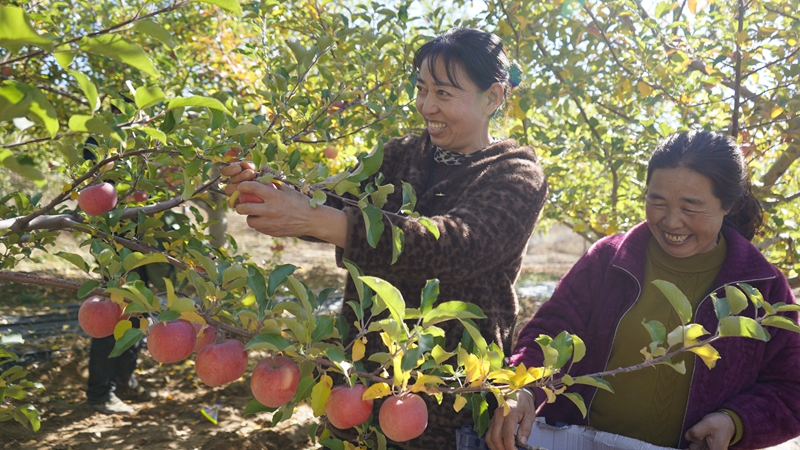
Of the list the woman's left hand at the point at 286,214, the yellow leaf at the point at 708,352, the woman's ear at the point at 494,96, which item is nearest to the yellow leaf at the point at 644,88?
the woman's ear at the point at 494,96

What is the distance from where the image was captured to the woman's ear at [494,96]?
A: 148cm

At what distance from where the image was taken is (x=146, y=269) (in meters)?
3.31

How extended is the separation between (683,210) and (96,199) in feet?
4.43

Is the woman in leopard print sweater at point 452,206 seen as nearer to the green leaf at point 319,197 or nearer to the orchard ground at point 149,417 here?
the green leaf at point 319,197

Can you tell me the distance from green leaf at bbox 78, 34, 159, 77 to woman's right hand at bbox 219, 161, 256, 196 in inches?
14.0

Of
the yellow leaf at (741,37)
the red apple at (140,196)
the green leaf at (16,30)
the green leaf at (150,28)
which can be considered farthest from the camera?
the yellow leaf at (741,37)

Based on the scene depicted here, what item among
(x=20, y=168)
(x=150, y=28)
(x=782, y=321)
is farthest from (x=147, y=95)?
(x=782, y=321)

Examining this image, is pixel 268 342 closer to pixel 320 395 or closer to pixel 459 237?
pixel 320 395

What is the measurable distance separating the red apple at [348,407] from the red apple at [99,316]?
0.44 meters

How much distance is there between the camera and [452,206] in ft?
4.70

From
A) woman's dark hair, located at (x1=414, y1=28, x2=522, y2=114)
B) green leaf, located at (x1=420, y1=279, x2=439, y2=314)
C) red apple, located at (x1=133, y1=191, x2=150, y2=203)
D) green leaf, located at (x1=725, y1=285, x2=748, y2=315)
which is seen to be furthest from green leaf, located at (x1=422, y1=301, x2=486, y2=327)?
red apple, located at (x1=133, y1=191, x2=150, y2=203)

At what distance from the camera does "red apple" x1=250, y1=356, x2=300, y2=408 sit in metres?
0.94

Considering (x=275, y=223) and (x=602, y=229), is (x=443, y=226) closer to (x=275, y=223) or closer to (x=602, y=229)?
(x=275, y=223)

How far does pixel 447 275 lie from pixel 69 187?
0.86 meters
